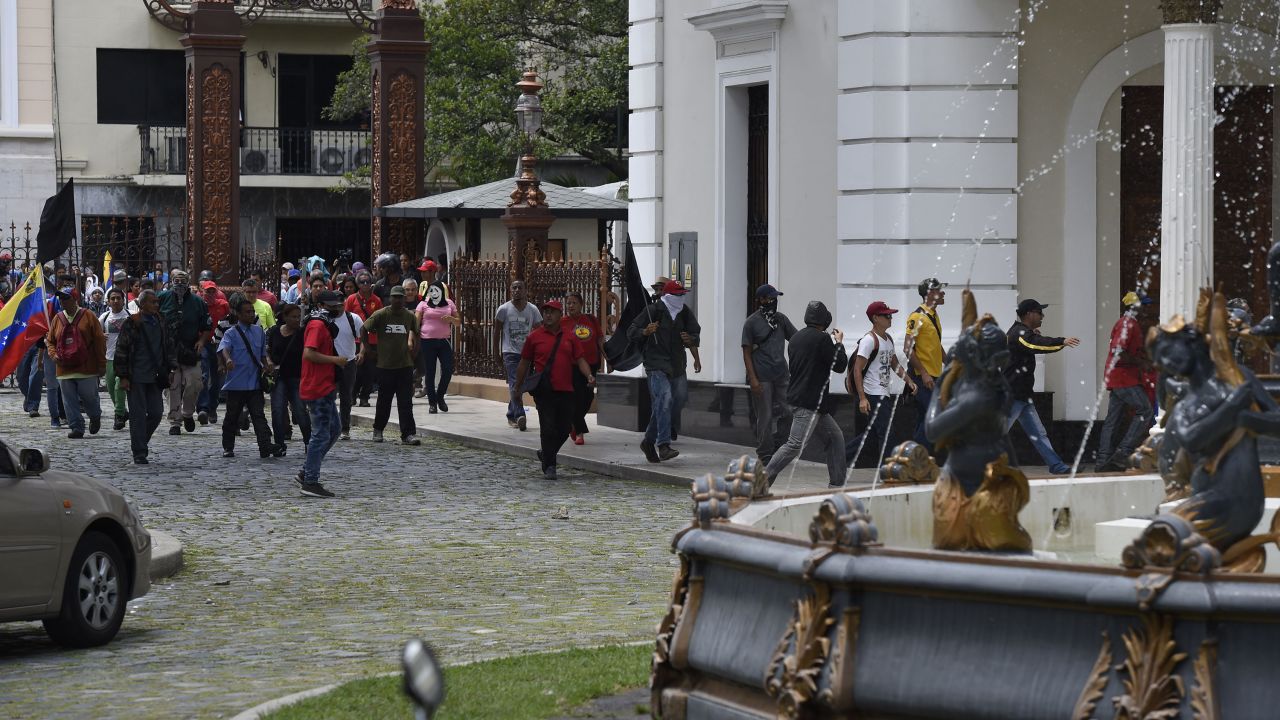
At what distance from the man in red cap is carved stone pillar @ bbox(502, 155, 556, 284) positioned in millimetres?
9974

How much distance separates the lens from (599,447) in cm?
2130

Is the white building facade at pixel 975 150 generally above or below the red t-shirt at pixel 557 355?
above

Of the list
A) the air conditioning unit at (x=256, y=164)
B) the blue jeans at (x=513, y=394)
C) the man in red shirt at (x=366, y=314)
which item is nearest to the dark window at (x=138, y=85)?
the air conditioning unit at (x=256, y=164)

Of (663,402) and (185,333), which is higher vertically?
(185,333)

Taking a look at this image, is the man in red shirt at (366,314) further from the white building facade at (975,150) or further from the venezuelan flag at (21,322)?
the white building facade at (975,150)

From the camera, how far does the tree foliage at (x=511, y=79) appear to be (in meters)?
39.5

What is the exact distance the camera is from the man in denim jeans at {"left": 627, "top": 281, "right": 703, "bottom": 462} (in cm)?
1969

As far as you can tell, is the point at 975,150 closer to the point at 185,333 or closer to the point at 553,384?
the point at 553,384

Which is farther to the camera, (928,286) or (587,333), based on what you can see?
(587,333)

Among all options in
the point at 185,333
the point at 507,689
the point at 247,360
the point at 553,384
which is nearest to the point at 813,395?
the point at 553,384

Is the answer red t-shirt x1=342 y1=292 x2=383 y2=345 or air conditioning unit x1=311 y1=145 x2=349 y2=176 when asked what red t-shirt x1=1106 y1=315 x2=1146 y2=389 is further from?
air conditioning unit x1=311 y1=145 x2=349 y2=176

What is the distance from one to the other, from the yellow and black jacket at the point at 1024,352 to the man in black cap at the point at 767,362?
1.90 meters

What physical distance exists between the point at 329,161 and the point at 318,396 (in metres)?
30.0

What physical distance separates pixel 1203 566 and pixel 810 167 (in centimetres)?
1426
